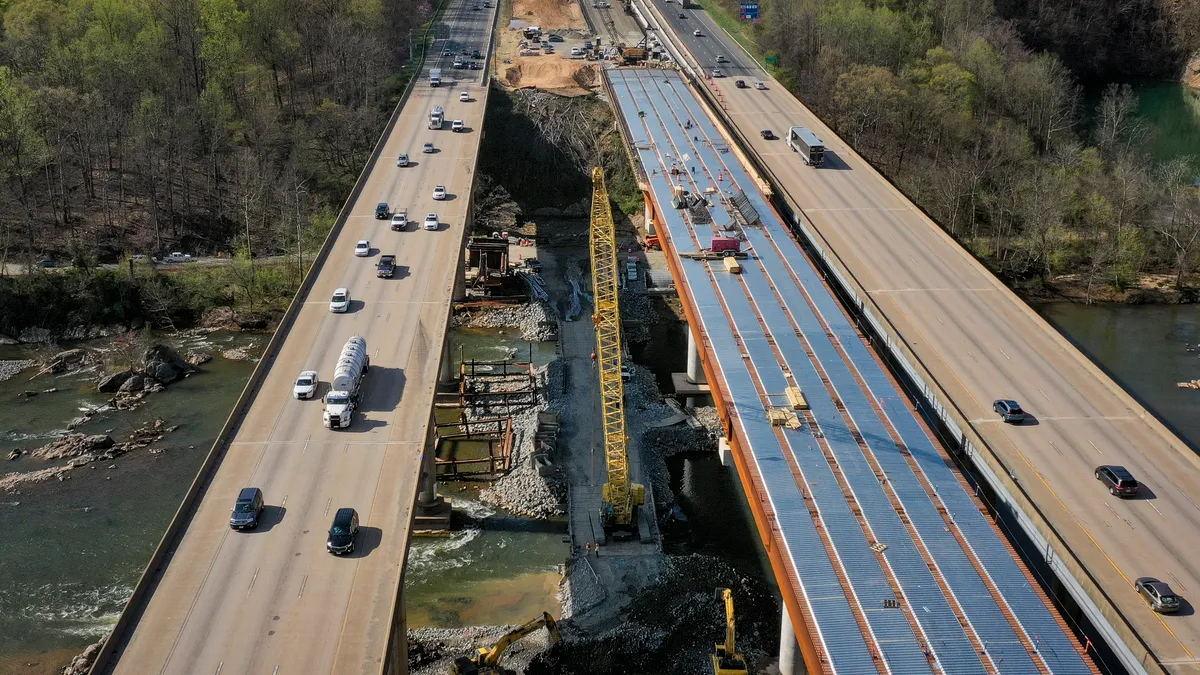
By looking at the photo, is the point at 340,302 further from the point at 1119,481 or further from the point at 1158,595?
the point at 1158,595

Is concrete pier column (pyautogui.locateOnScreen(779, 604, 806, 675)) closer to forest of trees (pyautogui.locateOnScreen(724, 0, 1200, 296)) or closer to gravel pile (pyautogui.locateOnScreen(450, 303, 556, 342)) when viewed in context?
gravel pile (pyautogui.locateOnScreen(450, 303, 556, 342))

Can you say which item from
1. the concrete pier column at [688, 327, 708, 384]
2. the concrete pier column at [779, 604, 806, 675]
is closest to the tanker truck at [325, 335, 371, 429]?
the concrete pier column at [779, 604, 806, 675]

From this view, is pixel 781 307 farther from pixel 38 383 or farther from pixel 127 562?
pixel 38 383

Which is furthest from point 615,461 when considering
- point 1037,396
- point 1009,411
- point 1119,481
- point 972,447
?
point 1119,481

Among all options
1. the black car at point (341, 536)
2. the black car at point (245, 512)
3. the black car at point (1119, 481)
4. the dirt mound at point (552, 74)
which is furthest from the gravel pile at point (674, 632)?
the dirt mound at point (552, 74)

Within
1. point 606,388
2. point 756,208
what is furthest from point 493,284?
point 606,388

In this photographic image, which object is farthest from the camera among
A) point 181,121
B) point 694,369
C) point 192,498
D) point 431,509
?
point 181,121
